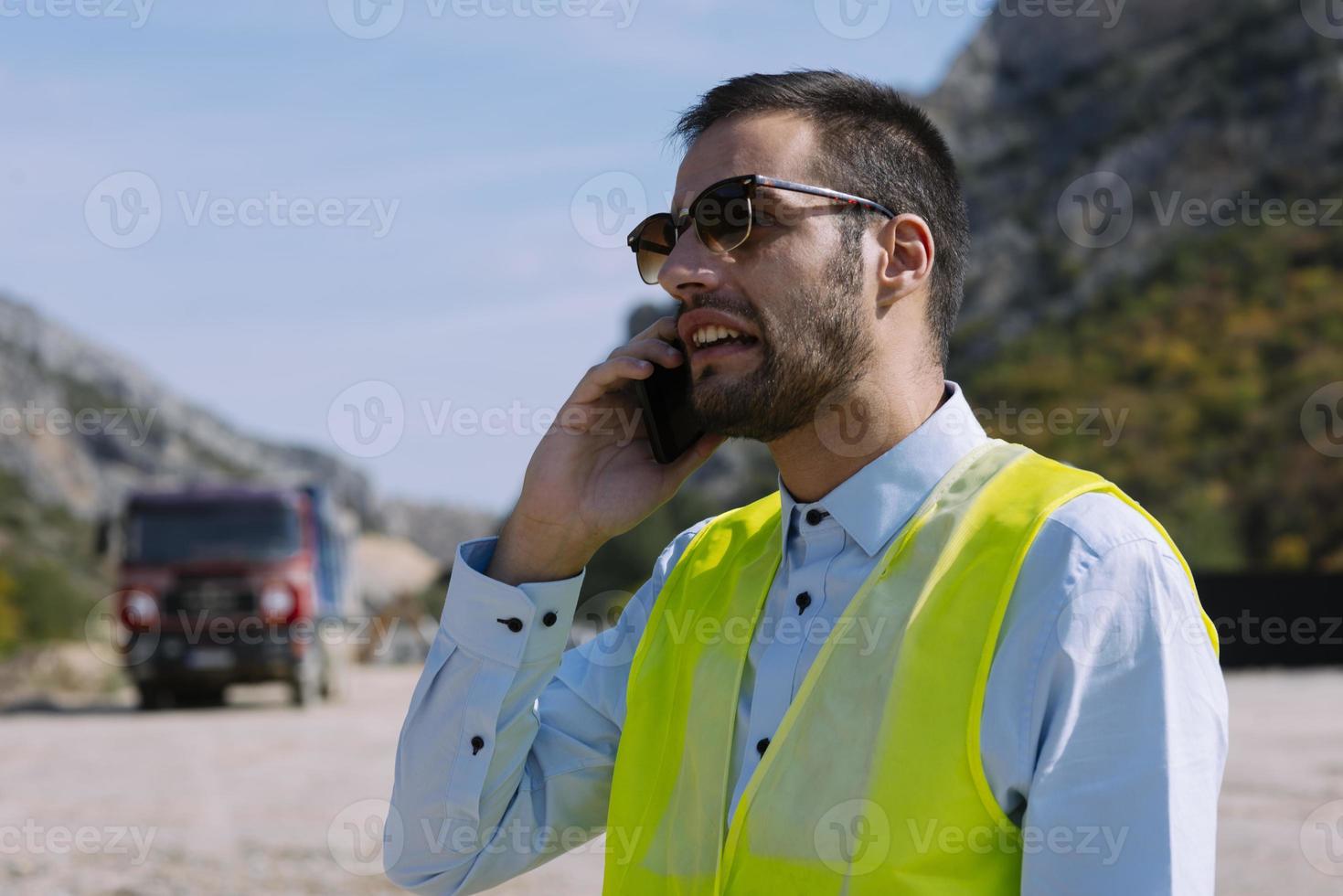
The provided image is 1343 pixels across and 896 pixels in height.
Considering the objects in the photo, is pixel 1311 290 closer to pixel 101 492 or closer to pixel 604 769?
pixel 604 769

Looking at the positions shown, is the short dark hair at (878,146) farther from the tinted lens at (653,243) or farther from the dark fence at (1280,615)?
the dark fence at (1280,615)

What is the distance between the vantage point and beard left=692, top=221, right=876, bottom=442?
246 centimetres

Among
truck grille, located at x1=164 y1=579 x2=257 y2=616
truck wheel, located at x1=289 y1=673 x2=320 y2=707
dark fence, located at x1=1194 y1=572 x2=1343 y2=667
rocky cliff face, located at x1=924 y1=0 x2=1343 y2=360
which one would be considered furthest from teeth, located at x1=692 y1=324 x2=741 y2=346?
rocky cliff face, located at x1=924 y1=0 x2=1343 y2=360

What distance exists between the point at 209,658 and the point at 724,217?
15.3 metres

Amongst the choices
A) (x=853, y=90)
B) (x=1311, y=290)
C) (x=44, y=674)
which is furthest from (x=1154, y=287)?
(x=853, y=90)

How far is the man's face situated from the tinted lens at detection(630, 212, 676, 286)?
219 millimetres

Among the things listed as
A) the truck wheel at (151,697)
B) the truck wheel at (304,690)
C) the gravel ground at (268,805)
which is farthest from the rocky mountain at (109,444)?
the gravel ground at (268,805)

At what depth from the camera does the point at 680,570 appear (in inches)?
109

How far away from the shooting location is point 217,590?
16.6 m

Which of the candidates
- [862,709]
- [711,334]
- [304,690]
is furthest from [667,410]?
[304,690]

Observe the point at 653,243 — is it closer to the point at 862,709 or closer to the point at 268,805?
the point at 862,709

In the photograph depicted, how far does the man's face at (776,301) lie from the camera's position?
247 centimetres

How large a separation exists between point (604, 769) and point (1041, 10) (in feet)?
250

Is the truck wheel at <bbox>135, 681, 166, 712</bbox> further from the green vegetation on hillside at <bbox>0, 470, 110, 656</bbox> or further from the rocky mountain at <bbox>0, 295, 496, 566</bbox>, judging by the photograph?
the rocky mountain at <bbox>0, 295, 496, 566</bbox>
